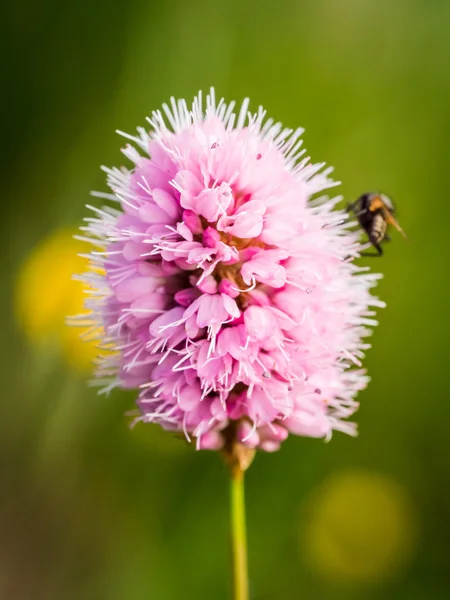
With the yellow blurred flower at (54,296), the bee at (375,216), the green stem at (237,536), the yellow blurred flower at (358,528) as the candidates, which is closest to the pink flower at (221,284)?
the green stem at (237,536)

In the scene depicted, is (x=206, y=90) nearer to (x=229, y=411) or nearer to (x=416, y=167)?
(x=416, y=167)

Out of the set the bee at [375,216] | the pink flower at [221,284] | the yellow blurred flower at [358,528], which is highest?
the bee at [375,216]

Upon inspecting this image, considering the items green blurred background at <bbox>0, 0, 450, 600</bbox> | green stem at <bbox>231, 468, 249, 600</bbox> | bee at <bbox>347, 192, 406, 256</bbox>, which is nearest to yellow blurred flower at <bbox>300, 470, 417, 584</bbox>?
green blurred background at <bbox>0, 0, 450, 600</bbox>

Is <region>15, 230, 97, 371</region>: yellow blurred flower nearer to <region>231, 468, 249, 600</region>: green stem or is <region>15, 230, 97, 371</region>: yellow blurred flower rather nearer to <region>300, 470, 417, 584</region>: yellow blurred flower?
<region>300, 470, 417, 584</region>: yellow blurred flower

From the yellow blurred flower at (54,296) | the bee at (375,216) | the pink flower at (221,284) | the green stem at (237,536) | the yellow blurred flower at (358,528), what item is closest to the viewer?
the pink flower at (221,284)

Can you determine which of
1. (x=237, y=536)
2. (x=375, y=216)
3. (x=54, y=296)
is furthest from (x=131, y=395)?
(x=375, y=216)

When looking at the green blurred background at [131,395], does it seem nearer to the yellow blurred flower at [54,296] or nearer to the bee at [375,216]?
the yellow blurred flower at [54,296]
